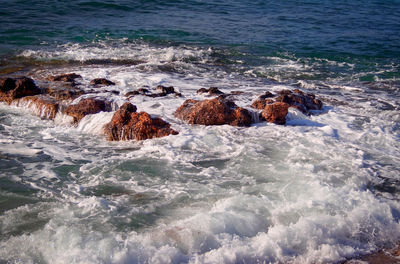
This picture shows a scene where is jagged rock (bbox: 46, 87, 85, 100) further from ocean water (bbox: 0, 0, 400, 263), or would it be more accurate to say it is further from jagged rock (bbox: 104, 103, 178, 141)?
jagged rock (bbox: 104, 103, 178, 141)

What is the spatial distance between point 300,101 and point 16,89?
5.99 metres

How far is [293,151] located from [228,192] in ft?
5.33

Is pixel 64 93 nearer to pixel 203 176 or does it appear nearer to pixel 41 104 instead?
pixel 41 104

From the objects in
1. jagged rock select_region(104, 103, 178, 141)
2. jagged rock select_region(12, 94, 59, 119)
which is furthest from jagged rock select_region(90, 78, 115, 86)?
jagged rock select_region(104, 103, 178, 141)

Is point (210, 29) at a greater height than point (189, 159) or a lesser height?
greater

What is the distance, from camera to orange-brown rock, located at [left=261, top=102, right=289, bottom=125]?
6.44 m

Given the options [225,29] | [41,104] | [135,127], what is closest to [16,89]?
[41,104]

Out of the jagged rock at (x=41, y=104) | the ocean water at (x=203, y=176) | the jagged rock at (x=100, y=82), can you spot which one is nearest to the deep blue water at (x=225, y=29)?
the ocean water at (x=203, y=176)

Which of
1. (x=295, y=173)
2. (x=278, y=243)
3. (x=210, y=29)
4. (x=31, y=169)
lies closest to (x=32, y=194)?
(x=31, y=169)

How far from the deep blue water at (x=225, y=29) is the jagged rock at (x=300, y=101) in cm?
357

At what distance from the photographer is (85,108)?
6.48 metres

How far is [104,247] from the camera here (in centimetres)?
307

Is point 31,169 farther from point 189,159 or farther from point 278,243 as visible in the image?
point 278,243

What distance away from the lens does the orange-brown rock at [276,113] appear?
644cm
